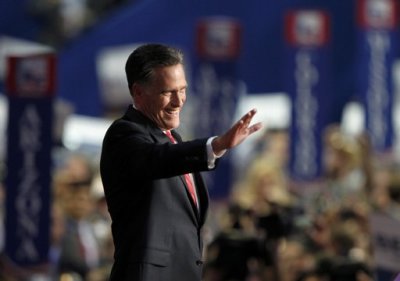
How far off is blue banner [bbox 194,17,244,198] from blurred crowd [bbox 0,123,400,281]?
210 mm

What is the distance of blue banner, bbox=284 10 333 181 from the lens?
11859 mm

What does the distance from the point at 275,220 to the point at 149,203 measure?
5.46 metres

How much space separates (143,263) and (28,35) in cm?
1365

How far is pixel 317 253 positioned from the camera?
8.86 meters

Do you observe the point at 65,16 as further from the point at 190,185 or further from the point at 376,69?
the point at 190,185

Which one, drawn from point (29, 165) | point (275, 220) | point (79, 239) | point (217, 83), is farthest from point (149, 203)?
point (217, 83)

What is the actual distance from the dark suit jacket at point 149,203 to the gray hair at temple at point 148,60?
0.48ft

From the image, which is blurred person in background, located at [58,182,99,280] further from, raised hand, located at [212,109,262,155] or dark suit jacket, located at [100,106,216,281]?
raised hand, located at [212,109,262,155]

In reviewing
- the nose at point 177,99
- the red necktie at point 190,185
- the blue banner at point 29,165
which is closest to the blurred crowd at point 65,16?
the blue banner at point 29,165

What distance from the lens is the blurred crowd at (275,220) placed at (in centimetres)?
878

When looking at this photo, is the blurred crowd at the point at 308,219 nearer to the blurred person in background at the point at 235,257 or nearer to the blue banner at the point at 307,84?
the blurred person in background at the point at 235,257

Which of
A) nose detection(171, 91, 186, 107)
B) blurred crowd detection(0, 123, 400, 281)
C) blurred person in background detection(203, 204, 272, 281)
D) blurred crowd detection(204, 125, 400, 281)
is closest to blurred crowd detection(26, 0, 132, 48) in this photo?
blurred crowd detection(0, 123, 400, 281)

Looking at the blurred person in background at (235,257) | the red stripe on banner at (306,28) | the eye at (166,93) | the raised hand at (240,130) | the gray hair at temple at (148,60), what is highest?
the red stripe on banner at (306,28)

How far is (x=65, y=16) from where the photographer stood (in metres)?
18.4
